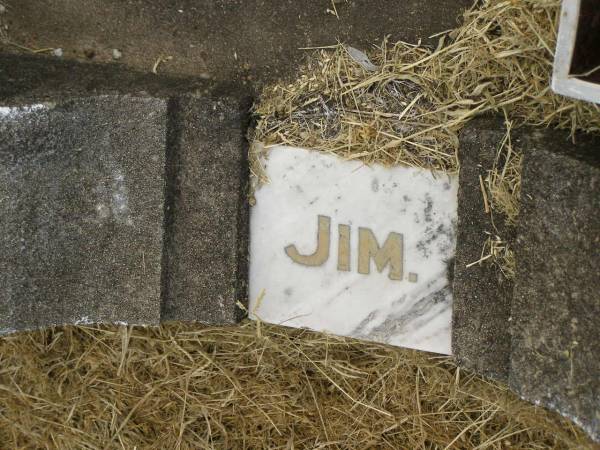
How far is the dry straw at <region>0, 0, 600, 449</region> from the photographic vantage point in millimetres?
2051

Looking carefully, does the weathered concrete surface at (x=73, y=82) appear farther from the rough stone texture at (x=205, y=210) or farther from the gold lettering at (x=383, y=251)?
the gold lettering at (x=383, y=251)

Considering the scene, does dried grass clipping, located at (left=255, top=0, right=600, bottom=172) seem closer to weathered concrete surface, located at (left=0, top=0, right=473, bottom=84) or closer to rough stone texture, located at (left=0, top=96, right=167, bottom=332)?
weathered concrete surface, located at (left=0, top=0, right=473, bottom=84)

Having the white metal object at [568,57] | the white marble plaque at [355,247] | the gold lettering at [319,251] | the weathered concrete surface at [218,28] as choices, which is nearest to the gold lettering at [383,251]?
the white marble plaque at [355,247]

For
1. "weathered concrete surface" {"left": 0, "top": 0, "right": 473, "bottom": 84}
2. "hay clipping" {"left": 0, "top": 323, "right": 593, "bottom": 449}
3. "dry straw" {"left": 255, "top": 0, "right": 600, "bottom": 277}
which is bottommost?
"hay clipping" {"left": 0, "top": 323, "right": 593, "bottom": 449}

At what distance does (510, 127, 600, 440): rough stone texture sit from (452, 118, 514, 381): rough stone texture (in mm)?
138

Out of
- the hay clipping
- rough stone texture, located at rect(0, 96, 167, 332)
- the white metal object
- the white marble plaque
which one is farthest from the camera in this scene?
the hay clipping

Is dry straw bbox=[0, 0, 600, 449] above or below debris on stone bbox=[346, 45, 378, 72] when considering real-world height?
below

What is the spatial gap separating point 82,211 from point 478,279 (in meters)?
1.25

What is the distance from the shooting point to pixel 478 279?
206 centimetres

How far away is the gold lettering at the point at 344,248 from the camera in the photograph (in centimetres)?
226

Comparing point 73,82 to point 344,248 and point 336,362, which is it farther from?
point 336,362

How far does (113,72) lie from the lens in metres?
2.27

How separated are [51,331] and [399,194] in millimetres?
1542

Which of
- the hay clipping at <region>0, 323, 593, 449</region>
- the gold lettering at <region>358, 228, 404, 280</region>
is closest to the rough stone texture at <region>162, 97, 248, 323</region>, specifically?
the hay clipping at <region>0, 323, 593, 449</region>
